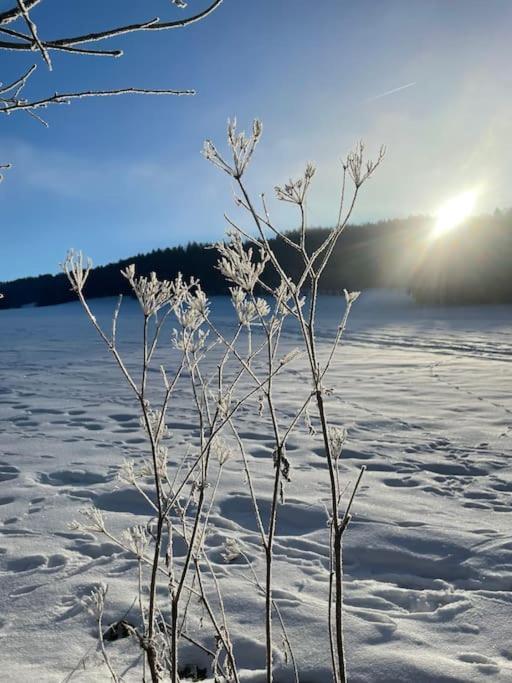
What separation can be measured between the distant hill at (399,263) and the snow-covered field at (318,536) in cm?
1504

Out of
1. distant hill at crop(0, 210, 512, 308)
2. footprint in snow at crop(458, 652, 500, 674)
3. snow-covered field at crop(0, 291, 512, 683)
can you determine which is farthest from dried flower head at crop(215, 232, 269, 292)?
distant hill at crop(0, 210, 512, 308)

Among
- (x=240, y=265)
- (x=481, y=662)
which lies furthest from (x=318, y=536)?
(x=240, y=265)

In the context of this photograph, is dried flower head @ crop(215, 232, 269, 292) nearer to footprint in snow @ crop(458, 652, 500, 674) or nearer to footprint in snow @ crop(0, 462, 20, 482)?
footprint in snow @ crop(458, 652, 500, 674)

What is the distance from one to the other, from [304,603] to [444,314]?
949 inches

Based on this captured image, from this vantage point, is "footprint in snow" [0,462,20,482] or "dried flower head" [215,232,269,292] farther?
"footprint in snow" [0,462,20,482]

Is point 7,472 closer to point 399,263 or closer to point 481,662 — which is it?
point 481,662

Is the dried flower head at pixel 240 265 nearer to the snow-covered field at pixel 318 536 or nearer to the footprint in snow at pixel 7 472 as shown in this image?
the snow-covered field at pixel 318 536

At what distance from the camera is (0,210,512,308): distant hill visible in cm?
2916

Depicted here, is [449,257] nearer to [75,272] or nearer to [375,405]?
[375,405]

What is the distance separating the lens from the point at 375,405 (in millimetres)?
7918

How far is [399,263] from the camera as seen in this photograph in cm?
3709

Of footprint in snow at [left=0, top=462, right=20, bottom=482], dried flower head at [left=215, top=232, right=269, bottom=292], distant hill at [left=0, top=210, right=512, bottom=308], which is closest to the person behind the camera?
dried flower head at [left=215, top=232, right=269, bottom=292]

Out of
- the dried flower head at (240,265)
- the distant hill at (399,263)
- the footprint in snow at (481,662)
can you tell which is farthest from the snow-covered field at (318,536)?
the distant hill at (399,263)

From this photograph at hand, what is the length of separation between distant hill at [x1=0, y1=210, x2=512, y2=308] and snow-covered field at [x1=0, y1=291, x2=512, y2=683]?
15.0 m
